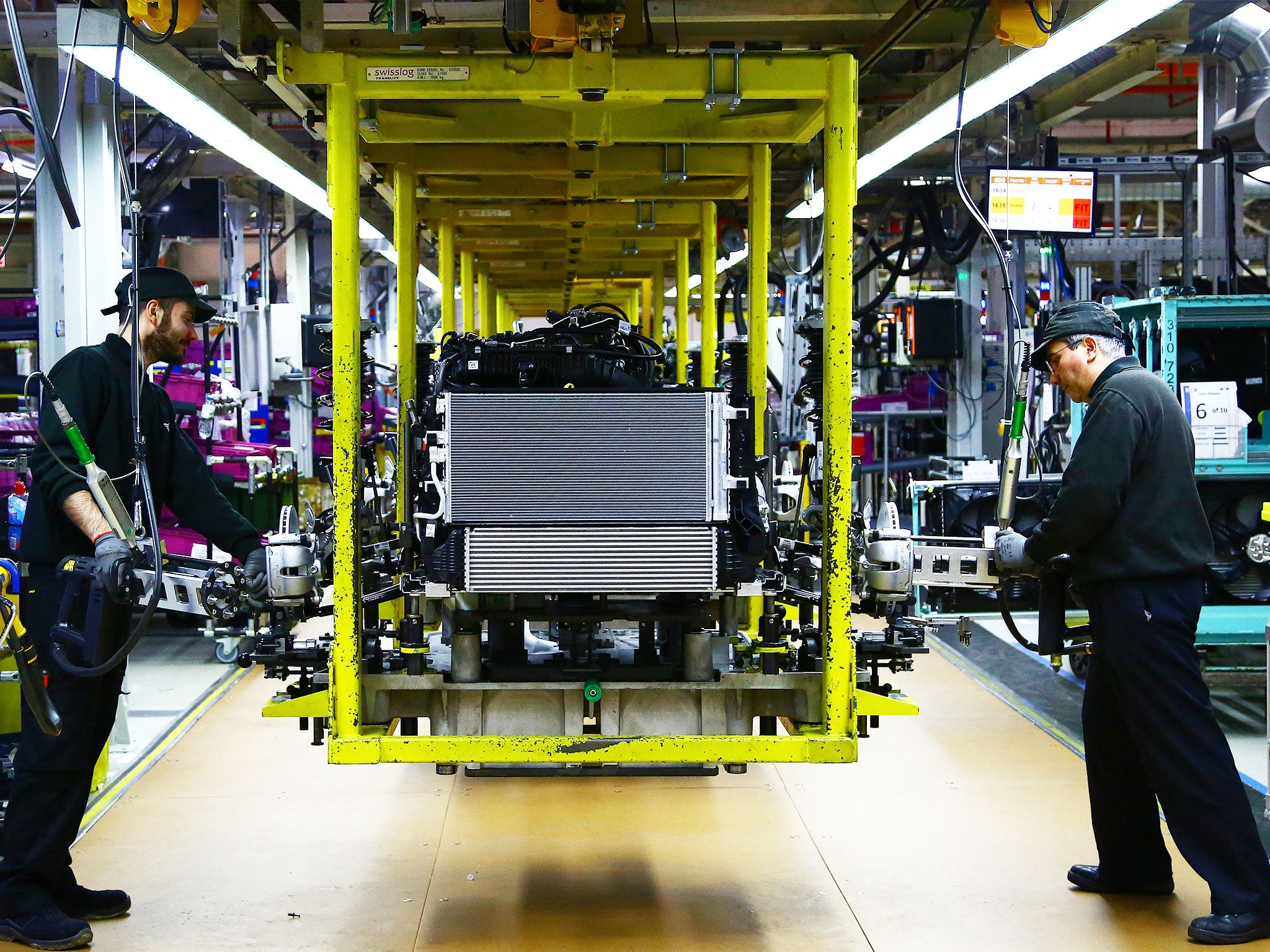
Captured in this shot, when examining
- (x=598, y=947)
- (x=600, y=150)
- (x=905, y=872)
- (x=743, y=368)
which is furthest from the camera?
(x=743, y=368)

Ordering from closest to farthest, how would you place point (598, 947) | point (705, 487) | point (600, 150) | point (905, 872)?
point (705, 487) → point (598, 947) → point (905, 872) → point (600, 150)

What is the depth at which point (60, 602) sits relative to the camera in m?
4.17

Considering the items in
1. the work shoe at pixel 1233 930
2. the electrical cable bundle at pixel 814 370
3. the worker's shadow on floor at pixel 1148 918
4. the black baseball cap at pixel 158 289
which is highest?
the black baseball cap at pixel 158 289

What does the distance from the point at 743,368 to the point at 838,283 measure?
311 centimetres

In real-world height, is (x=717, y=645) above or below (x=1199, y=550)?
below

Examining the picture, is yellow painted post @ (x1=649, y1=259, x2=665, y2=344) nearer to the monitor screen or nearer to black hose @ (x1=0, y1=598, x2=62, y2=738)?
the monitor screen

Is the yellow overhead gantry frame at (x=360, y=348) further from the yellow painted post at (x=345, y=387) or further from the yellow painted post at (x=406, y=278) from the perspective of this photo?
the yellow painted post at (x=406, y=278)

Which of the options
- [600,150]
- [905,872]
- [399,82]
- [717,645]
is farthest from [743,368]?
[399,82]

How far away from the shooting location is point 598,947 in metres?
4.11

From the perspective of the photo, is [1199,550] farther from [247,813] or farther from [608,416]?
[247,813]

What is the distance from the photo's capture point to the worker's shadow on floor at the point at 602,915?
4176 mm

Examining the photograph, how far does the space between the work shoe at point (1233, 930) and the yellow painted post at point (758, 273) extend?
109 inches

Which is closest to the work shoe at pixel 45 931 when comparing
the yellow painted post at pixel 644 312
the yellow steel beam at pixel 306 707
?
the yellow steel beam at pixel 306 707

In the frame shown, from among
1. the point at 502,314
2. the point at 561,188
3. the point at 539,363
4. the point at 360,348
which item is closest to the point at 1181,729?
the point at 539,363
